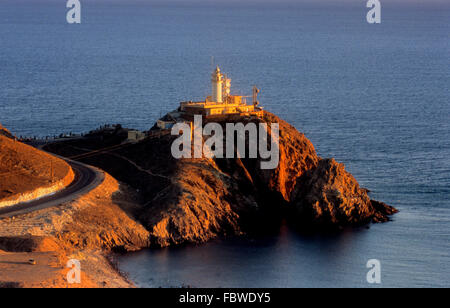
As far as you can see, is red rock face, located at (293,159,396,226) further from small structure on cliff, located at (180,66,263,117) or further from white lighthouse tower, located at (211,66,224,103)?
white lighthouse tower, located at (211,66,224,103)

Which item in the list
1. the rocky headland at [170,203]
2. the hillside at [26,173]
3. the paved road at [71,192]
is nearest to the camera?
the rocky headland at [170,203]

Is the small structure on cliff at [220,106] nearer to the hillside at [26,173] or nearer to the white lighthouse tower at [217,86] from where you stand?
the white lighthouse tower at [217,86]

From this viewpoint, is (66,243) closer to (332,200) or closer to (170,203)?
(170,203)

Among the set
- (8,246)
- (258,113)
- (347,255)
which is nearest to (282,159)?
(258,113)

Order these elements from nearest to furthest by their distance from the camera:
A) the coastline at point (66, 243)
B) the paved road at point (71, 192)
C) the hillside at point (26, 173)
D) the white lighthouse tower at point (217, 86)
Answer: the coastline at point (66, 243) → the paved road at point (71, 192) → the hillside at point (26, 173) → the white lighthouse tower at point (217, 86)

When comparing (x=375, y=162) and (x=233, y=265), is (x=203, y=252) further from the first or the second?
(x=375, y=162)

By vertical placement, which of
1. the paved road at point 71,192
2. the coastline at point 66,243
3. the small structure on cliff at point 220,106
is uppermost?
the small structure on cliff at point 220,106

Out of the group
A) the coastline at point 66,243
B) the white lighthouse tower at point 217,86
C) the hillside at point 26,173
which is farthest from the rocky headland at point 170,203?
the white lighthouse tower at point 217,86
